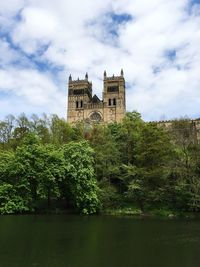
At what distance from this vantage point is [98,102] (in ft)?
362

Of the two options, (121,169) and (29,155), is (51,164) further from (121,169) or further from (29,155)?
(121,169)

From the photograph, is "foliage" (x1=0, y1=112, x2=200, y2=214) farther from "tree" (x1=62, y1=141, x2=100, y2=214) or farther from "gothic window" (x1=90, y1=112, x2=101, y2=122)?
"gothic window" (x1=90, y1=112, x2=101, y2=122)

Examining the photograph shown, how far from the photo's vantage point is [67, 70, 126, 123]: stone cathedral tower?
106 metres

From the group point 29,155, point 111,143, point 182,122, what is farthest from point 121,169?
point 182,122

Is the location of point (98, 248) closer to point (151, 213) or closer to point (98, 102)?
point (151, 213)

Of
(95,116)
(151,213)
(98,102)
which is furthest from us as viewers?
(98,102)

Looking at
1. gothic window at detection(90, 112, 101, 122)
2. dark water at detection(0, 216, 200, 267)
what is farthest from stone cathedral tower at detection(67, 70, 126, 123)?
dark water at detection(0, 216, 200, 267)

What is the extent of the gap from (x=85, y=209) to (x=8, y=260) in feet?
84.8

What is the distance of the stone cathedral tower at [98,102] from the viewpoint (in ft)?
349

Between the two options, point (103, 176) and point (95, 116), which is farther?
point (95, 116)

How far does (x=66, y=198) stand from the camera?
43.1 metres

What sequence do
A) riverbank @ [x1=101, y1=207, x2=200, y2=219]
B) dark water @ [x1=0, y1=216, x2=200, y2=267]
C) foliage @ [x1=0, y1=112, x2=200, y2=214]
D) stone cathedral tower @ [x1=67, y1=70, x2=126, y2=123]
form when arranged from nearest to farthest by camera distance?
1. dark water @ [x1=0, y1=216, x2=200, y2=267]
2. riverbank @ [x1=101, y1=207, x2=200, y2=219]
3. foliage @ [x1=0, y1=112, x2=200, y2=214]
4. stone cathedral tower @ [x1=67, y1=70, x2=126, y2=123]

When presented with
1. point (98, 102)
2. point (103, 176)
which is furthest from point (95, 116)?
point (103, 176)

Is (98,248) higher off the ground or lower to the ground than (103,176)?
lower
